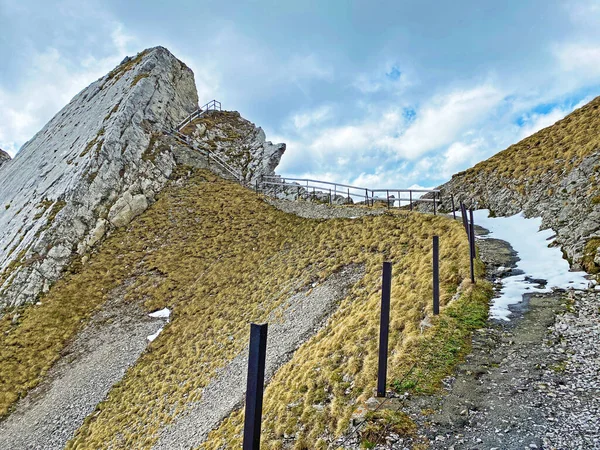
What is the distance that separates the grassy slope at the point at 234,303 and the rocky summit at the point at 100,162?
2.28 m

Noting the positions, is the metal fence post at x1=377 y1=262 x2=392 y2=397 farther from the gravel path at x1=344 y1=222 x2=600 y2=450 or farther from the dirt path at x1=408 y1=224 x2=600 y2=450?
the dirt path at x1=408 y1=224 x2=600 y2=450

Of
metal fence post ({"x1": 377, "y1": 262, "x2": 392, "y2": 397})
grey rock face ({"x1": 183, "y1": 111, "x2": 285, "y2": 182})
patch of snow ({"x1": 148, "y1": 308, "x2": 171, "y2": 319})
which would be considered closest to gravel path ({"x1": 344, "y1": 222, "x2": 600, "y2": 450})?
metal fence post ({"x1": 377, "y1": 262, "x2": 392, "y2": 397})

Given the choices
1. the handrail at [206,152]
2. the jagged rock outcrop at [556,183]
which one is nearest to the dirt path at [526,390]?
the jagged rock outcrop at [556,183]

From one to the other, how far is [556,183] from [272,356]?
2149 centimetres

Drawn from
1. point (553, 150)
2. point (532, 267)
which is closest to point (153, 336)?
point (532, 267)

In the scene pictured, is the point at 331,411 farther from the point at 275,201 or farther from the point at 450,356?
the point at 275,201

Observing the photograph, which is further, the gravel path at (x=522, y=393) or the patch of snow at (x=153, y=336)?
the patch of snow at (x=153, y=336)

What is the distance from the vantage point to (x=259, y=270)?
23594 millimetres

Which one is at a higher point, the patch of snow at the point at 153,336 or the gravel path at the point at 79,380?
the patch of snow at the point at 153,336

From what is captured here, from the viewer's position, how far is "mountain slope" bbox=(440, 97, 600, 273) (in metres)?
14.3

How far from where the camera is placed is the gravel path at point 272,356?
11.8 m

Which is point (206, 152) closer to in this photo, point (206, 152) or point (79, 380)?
point (206, 152)

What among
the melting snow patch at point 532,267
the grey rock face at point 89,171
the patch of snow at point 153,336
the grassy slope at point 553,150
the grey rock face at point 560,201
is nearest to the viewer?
the melting snow patch at point 532,267

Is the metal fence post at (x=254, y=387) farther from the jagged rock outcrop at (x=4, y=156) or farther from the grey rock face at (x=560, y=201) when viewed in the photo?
the jagged rock outcrop at (x=4, y=156)
